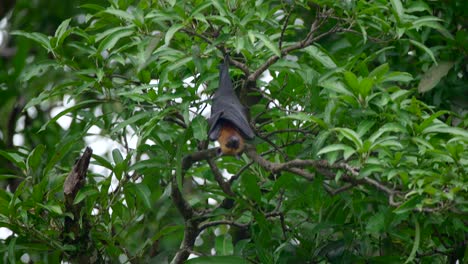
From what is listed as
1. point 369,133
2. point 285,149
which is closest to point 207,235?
point 285,149

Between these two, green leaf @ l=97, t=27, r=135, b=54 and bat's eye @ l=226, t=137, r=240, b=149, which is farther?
bat's eye @ l=226, t=137, r=240, b=149

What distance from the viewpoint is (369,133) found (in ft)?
11.7

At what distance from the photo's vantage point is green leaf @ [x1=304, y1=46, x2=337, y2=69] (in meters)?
3.71

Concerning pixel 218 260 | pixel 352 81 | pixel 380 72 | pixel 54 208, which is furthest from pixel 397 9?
pixel 54 208

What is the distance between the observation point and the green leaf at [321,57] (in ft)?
12.2

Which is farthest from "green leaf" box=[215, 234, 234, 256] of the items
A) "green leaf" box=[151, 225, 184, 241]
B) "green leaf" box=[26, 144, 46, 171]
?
"green leaf" box=[26, 144, 46, 171]

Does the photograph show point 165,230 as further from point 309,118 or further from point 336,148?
point 336,148

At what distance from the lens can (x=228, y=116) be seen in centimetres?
366

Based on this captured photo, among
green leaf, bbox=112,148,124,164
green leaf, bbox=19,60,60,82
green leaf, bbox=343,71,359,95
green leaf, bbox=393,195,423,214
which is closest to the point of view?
green leaf, bbox=393,195,423,214

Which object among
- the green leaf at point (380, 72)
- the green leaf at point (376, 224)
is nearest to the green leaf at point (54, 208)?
the green leaf at point (376, 224)

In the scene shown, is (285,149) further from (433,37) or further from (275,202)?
(433,37)

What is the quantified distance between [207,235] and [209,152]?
1.18 m

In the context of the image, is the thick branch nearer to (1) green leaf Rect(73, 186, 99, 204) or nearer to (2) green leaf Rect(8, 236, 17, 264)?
(1) green leaf Rect(73, 186, 99, 204)

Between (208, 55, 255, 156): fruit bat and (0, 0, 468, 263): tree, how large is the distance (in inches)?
2.4
